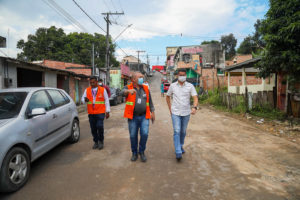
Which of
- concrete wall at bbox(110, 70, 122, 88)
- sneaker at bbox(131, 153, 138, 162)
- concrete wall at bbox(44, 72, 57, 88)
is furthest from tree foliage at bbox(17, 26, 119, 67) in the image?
sneaker at bbox(131, 153, 138, 162)

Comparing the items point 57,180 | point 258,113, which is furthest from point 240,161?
point 258,113

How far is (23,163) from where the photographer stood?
3.15m

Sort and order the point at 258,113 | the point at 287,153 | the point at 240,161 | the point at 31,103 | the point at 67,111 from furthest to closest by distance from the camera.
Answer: the point at 258,113, the point at 67,111, the point at 287,153, the point at 240,161, the point at 31,103

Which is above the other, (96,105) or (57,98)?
(57,98)

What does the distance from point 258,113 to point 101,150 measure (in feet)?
25.7

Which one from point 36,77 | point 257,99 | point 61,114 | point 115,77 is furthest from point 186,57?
point 61,114

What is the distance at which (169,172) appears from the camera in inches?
138

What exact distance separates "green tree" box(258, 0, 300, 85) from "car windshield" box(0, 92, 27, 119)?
296 inches

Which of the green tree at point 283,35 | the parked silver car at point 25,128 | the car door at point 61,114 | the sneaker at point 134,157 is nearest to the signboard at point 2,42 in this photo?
the car door at point 61,114

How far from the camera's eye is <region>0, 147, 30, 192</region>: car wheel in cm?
274

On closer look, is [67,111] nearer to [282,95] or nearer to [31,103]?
[31,103]

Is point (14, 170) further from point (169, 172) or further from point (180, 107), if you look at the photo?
point (180, 107)

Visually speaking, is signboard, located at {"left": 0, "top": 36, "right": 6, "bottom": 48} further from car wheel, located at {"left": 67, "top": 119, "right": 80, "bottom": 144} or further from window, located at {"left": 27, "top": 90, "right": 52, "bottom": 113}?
window, located at {"left": 27, "top": 90, "right": 52, "bottom": 113}

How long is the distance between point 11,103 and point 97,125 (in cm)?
180
